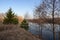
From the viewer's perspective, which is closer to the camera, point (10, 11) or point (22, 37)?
point (22, 37)

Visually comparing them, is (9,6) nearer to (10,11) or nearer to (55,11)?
(10,11)

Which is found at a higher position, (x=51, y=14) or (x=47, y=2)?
(x=47, y=2)

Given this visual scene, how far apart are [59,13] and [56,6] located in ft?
1.90

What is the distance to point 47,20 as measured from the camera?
8.88 m

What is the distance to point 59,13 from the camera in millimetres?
8680

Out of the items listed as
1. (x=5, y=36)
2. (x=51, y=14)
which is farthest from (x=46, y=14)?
(x=5, y=36)

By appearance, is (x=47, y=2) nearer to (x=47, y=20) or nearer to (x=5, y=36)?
(x=47, y=20)

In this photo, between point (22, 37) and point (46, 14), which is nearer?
point (22, 37)

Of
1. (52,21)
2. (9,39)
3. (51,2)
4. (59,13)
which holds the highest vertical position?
(51,2)

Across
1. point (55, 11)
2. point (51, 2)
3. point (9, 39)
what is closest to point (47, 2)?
point (51, 2)

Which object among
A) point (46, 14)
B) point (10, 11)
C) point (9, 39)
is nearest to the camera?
point (9, 39)

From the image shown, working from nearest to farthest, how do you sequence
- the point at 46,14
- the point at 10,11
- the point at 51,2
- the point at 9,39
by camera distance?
1. the point at 9,39
2. the point at 51,2
3. the point at 46,14
4. the point at 10,11

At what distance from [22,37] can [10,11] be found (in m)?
9.48

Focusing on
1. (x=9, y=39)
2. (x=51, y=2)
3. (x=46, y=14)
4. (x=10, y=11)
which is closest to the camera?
(x=9, y=39)
